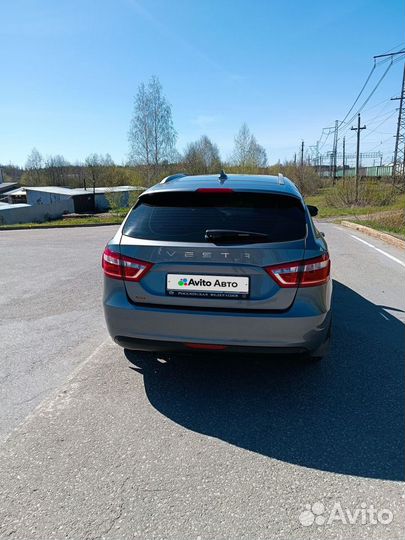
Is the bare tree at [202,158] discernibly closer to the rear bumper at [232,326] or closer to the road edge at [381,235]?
the road edge at [381,235]

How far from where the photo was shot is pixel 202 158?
171 ft

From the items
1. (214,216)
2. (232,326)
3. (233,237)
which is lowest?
(232,326)

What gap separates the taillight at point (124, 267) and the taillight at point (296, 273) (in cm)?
91

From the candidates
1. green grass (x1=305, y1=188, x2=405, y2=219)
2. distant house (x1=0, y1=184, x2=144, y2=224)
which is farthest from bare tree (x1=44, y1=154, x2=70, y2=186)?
green grass (x1=305, y1=188, x2=405, y2=219)

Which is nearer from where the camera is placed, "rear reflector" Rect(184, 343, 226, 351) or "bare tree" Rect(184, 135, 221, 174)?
"rear reflector" Rect(184, 343, 226, 351)

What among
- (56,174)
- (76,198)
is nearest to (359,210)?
(76,198)

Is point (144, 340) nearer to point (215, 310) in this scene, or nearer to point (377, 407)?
point (215, 310)

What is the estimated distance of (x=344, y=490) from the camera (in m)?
2.01

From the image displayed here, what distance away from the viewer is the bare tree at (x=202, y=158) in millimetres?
46625

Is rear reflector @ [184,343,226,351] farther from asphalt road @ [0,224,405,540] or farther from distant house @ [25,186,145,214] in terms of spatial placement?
distant house @ [25,186,145,214]

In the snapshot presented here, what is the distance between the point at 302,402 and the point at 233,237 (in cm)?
141

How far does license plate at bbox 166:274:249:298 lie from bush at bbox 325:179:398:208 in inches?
1100

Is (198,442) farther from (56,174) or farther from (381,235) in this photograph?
(56,174)

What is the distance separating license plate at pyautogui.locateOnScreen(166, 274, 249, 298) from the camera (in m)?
2.52
